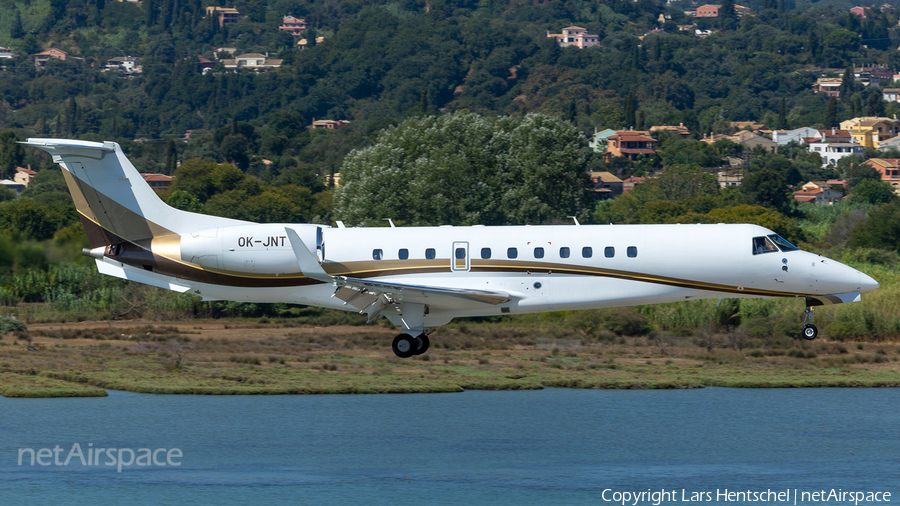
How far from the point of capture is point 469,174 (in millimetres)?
86188

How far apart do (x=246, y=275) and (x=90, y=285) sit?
137 feet

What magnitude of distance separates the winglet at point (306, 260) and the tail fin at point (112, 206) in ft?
18.2

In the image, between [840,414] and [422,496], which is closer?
[422,496]

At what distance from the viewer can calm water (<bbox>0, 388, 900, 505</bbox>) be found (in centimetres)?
4847

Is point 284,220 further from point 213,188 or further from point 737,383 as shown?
point 737,383

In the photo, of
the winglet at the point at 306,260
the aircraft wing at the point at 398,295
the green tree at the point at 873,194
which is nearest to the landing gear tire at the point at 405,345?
the aircraft wing at the point at 398,295

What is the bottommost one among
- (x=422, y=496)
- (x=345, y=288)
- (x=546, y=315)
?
(x=422, y=496)

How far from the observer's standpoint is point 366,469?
167 ft

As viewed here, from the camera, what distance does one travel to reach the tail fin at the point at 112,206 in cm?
3822

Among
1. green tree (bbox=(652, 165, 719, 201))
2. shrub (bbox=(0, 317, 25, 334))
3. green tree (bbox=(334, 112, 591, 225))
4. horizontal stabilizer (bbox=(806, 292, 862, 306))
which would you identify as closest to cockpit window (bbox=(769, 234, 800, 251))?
horizontal stabilizer (bbox=(806, 292, 862, 306))

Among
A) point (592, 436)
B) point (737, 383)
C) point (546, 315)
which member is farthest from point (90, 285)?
point (737, 383)

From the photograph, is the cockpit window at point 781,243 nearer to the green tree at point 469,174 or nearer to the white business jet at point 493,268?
the white business jet at point 493,268

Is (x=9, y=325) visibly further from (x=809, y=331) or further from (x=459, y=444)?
(x=809, y=331)

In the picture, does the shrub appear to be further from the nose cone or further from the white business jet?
the nose cone
